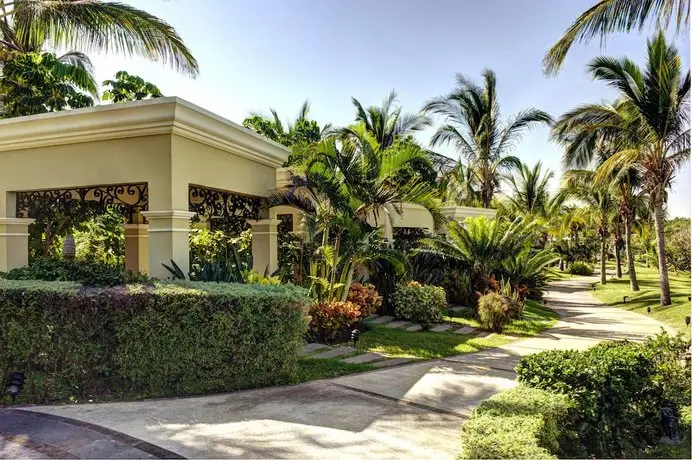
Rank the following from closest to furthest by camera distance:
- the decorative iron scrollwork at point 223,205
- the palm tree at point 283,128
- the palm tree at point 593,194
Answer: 1. the decorative iron scrollwork at point 223,205
2. the palm tree at point 283,128
3. the palm tree at point 593,194

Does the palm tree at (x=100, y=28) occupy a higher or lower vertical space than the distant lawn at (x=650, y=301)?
higher

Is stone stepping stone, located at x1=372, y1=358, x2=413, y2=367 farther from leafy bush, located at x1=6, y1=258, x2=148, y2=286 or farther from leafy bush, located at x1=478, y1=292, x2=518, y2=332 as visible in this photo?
leafy bush, located at x1=478, y1=292, x2=518, y2=332

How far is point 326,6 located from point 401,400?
25.9 feet

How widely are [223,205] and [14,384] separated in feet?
12.9

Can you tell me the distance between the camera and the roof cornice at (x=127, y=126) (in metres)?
6.01

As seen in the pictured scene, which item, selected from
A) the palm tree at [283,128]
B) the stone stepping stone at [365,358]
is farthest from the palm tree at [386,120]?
the stone stepping stone at [365,358]

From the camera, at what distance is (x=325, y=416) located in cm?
441

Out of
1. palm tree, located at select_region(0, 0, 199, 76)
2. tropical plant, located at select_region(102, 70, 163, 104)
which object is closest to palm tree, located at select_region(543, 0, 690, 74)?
palm tree, located at select_region(0, 0, 199, 76)

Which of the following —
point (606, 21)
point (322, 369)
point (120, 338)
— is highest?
point (606, 21)

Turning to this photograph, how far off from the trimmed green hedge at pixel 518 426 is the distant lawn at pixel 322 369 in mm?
2685

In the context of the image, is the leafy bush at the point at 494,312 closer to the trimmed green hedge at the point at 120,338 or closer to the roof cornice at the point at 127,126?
the roof cornice at the point at 127,126

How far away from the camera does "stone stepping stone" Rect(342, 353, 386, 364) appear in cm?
696

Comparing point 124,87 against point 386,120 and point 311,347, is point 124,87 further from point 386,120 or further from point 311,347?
point 386,120

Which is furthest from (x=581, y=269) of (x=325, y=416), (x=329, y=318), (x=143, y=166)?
(x=143, y=166)
